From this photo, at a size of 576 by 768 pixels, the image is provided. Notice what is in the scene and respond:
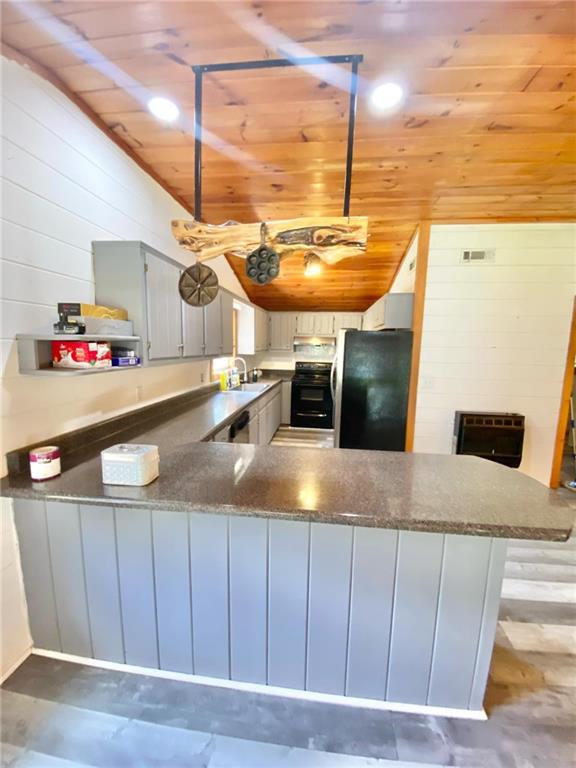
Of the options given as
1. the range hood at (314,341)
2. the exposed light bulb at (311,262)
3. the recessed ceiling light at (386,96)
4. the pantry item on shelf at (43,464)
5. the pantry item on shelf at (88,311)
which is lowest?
the pantry item on shelf at (43,464)

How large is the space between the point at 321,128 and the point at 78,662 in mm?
3111

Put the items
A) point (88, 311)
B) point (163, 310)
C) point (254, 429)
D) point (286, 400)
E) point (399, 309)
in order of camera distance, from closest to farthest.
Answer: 1. point (88, 311)
2. point (163, 310)
3. point (399, 309)
4. point (254, 429)
5. point (286, 400)

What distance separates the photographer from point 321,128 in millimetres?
1876

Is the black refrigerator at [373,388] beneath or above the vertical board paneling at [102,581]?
above

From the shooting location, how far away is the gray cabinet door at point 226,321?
335cm

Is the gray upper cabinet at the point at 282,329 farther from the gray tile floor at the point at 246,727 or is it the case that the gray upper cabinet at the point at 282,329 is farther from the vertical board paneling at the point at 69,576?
the gray tile floor at the point at 246,727

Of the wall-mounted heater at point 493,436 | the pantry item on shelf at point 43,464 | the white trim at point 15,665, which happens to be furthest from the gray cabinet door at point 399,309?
the white trim at point 15,665

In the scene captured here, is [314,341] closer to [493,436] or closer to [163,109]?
[493,436]

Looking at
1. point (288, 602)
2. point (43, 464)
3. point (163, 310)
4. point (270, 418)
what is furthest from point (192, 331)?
point (270, 418)

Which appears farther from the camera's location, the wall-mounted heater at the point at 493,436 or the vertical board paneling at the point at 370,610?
the wall-mounted heater at the point at 493,436

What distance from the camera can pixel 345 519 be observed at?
102 cm

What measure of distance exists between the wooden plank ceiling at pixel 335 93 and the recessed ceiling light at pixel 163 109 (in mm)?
38

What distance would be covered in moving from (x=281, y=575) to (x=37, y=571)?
113 cm

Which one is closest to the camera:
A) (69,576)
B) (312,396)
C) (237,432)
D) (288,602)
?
(288,602)
